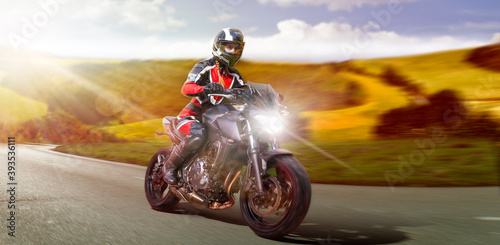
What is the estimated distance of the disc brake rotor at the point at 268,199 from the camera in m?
4.81

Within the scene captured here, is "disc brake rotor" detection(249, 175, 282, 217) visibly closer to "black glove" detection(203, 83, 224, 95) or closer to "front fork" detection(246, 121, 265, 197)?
"front fork" detection(246, 121, 265, 197)

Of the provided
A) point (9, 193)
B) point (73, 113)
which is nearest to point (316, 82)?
point (73, 113)

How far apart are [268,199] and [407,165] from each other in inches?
287

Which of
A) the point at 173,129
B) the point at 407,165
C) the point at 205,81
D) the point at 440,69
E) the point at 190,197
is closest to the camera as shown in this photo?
the point at 190,197

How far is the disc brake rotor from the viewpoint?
4.81m

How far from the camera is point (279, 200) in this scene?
15.7 feet

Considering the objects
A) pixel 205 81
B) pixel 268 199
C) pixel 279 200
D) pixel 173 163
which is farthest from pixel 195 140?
pixel 279 200

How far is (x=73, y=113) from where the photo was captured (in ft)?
Answer: 98.8

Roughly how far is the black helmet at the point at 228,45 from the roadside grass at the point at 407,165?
4.99 meters

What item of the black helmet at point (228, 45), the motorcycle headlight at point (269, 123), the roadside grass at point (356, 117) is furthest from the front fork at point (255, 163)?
the roadside grass at point (356, 117)

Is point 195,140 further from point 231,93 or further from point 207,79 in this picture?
point 231,93

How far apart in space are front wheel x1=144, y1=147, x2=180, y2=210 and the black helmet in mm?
1695

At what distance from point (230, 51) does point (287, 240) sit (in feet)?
7.31

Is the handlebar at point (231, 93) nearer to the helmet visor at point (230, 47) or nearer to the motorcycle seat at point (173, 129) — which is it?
the helmet visor at point (230, 47)
